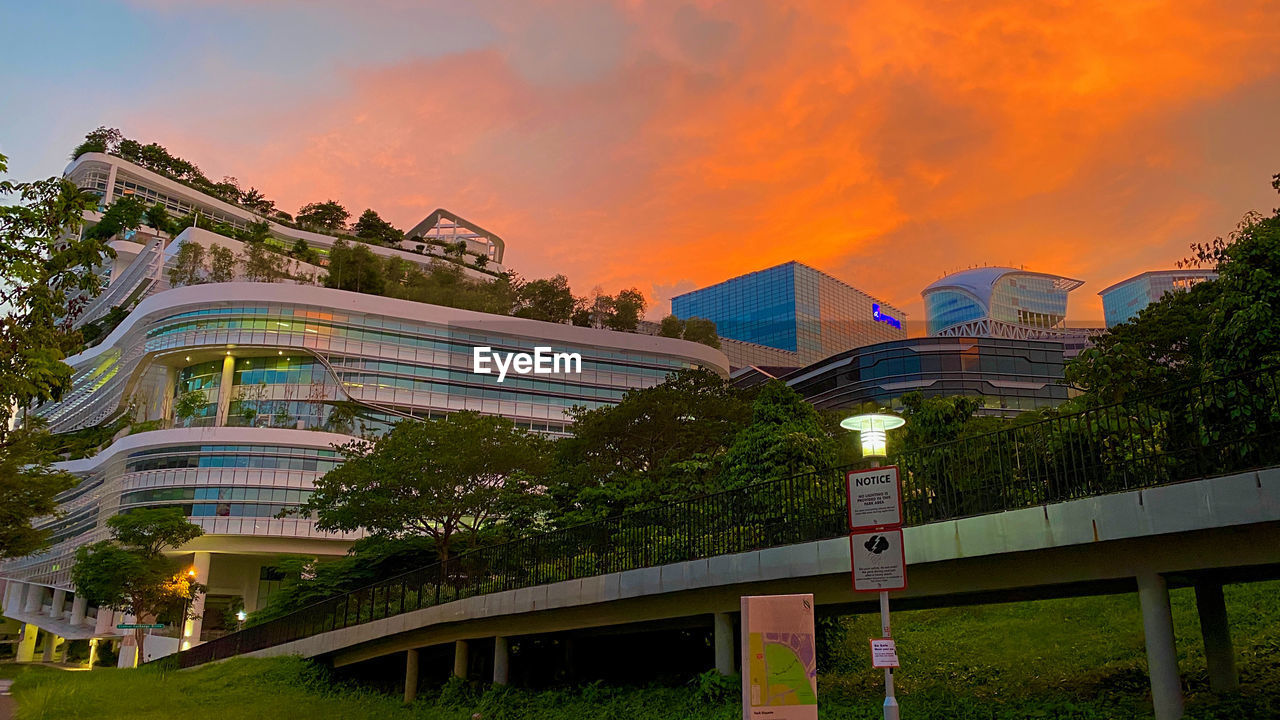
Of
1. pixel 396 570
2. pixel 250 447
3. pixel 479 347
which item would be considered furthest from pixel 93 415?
pixel 396 570

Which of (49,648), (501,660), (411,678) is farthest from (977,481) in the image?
(49,648)

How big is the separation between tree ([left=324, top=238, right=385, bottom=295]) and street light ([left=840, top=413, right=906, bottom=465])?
265 ft

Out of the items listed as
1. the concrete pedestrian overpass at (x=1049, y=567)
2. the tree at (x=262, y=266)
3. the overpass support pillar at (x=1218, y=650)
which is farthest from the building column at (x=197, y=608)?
the overpass support pillar at (x=1218, y=650)

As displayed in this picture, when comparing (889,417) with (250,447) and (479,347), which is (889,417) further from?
(479,347)

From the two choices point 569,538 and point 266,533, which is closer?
point 569,538

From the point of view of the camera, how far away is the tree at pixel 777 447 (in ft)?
82.2

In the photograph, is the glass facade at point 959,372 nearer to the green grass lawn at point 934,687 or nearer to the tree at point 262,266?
the tree at point 262,266

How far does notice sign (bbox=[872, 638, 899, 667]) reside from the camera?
10.6 meters

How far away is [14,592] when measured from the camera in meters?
92.9

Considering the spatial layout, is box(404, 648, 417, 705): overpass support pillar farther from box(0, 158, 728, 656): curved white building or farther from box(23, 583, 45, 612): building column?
box(23, 583, 45, 612): building column

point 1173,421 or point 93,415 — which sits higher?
point 93,415

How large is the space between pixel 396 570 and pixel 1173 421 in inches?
1332

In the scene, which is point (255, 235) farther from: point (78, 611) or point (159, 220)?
point (78, 611)

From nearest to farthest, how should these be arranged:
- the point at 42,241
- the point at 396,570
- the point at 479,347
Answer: the point at 42,241 → the point at 396,570 → the point at 479,347
